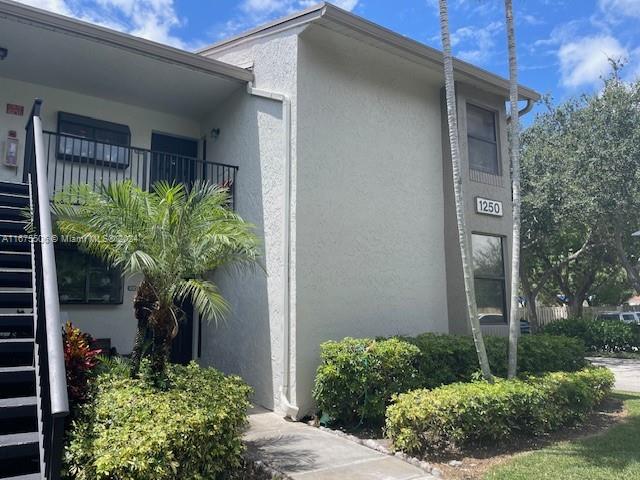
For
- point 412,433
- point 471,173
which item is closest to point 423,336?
point 412,433

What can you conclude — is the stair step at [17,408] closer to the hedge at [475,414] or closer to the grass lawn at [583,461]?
the hedge at [475,414]

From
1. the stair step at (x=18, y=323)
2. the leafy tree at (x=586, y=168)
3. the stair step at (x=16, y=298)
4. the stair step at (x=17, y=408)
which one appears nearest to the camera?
the stair step at (x=17, y=408)

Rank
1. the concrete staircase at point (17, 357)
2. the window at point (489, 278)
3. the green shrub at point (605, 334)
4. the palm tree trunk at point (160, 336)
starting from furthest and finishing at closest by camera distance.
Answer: the green shrub at point (605, 334), the window at point (489, 278), the palm tree trunk at point (160, 336), the concrete staircase at point (17, 357)

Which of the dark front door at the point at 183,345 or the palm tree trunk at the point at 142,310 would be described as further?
the dark front door at the point at 183,345

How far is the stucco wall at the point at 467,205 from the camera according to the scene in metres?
9.54

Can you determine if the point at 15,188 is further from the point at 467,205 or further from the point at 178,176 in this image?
the point at 467,205

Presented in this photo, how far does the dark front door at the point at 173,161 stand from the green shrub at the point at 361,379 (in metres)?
4.63

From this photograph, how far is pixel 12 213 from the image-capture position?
617cm

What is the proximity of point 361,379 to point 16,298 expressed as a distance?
416 cm

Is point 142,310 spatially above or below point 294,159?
below

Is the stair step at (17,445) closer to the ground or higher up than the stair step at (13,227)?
closer to the ground

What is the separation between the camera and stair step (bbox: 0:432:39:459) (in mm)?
3678

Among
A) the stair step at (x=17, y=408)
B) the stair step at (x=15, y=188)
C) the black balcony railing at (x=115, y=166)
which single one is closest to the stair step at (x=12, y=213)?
the stair step at (x=15, y=188)

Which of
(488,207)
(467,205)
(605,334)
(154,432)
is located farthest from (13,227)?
(605,334)
